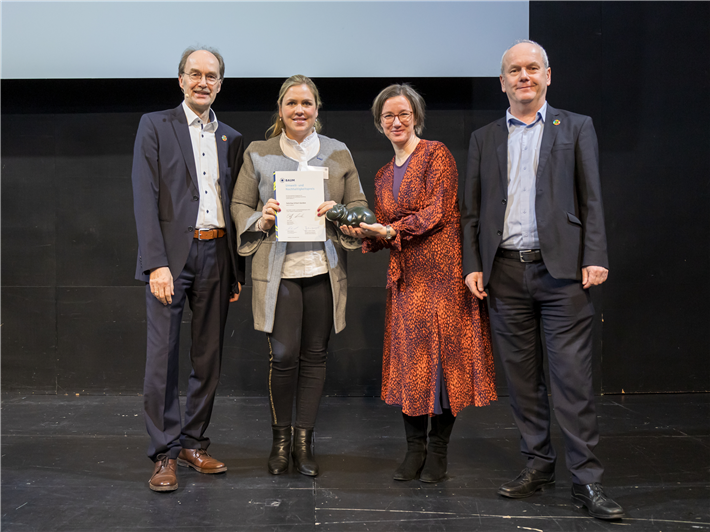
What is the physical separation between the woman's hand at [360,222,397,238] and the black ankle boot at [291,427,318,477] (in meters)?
0.95

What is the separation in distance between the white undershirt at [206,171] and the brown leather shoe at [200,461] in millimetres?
1037

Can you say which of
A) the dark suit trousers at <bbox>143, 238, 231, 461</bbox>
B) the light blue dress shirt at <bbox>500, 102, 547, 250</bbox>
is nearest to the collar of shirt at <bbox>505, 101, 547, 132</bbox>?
the light blue dress shirt at <bbox>500, 102, 547, 250</bbox>

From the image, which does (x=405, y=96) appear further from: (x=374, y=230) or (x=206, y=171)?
(x=206, y=171)

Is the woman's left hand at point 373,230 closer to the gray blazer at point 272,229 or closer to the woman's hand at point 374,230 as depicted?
the woman's hand at point 374,230

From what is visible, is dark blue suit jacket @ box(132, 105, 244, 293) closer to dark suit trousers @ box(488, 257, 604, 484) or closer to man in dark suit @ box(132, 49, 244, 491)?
man in dark suit @ box(132, 49, 244, 491)

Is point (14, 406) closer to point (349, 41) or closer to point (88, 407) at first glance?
point (88, 407)

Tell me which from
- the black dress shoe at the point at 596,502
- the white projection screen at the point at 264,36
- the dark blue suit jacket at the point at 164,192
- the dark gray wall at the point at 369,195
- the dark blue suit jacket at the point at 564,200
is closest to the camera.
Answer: the black dress shoe at the point at 596,502

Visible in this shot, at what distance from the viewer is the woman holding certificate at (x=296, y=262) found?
2.43 metres

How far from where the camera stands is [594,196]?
218 centimetres

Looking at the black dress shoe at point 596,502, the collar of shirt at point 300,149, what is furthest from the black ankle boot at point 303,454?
the collar of shirt at point 300,149

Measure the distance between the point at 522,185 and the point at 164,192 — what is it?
59.0 inches

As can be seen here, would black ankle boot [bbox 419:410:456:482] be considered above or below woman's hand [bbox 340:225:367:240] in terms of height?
below

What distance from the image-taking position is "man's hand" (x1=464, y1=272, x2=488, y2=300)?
7.52ft

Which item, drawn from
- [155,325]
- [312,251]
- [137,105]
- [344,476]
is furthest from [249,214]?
[137,105]
